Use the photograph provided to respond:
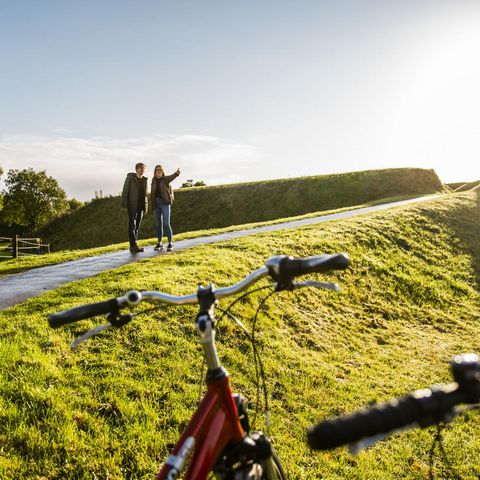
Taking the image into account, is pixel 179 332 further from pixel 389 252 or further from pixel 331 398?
pixel 389 252

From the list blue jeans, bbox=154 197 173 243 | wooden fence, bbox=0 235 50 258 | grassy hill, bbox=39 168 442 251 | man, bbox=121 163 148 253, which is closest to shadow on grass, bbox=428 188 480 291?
blue jeans, bbox=154 197 173 243

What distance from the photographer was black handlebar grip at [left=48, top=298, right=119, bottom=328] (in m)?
2.05

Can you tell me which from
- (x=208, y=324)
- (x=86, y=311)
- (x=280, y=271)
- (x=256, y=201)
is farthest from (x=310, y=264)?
(x=256, y=201)

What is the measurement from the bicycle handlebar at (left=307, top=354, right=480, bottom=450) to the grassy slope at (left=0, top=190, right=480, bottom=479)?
3752 mm

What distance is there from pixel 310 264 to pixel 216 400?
70 centimetres

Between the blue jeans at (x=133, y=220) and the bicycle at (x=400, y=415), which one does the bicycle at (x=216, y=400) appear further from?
the blue jeans at (x=133, y=220)

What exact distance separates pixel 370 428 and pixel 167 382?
5.00 meters

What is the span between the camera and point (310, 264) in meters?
1.84

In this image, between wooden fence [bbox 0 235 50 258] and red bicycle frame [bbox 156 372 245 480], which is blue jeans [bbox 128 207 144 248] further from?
red bicycle frame [bbox 156 372 245 480]

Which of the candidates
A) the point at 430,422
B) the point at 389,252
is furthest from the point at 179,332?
the point at 389,252

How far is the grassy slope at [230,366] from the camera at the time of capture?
4.64 meters

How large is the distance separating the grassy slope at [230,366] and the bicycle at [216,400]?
278cm

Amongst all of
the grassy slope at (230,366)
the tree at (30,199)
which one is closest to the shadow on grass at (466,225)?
the grassy slope at (230,366)

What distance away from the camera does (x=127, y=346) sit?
6.52 meters
